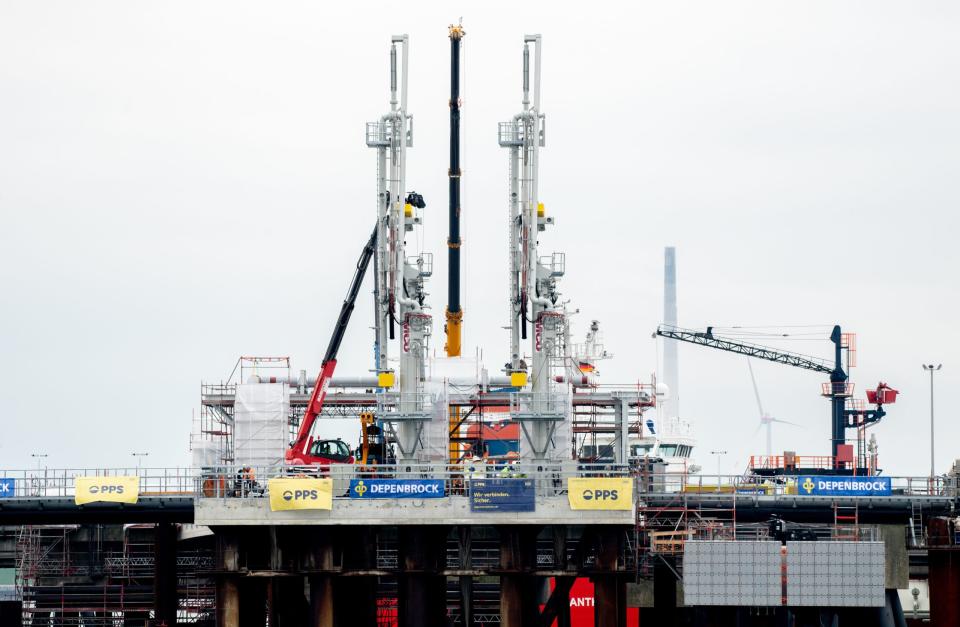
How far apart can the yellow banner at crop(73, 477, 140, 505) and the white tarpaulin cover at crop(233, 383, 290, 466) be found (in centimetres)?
2292

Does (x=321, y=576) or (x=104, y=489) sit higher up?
(x=104, y=489)

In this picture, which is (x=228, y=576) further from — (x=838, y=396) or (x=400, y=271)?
(x=838, y=396)

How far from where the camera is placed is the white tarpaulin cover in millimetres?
99938

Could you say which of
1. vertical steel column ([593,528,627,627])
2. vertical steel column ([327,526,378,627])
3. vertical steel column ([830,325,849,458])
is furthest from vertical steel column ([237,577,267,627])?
vertical steel column ([830,325,849,458])

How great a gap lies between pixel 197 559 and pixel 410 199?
2134 cm

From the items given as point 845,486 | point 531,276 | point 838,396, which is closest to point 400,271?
point 531,276

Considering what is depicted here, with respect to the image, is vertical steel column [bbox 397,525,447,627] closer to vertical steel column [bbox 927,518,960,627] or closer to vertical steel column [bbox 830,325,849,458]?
vertical steel column [bbox 927,518,960,627]

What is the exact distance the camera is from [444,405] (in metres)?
84.6

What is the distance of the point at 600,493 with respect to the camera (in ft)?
230

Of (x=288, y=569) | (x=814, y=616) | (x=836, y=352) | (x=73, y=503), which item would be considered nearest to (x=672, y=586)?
(x=814, y=616)

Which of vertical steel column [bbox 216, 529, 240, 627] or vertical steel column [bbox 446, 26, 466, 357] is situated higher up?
vertical steel column [bbox 446, 26, 466, 357]

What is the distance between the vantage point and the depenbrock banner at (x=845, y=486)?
7944 centimetres

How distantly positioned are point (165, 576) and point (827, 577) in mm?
28712

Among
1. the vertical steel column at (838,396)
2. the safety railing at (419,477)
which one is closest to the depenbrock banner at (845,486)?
the safety railing at (419,477)
